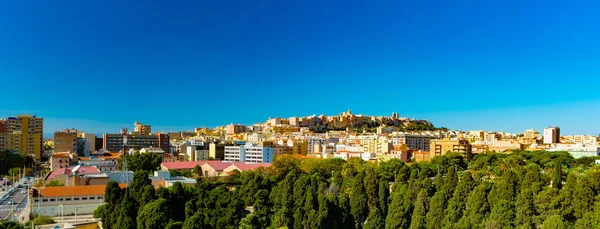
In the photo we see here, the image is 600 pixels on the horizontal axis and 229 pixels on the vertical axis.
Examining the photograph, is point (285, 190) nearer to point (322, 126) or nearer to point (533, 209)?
point (533, 209)

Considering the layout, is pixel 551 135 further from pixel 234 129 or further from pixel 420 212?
pixel 234 129

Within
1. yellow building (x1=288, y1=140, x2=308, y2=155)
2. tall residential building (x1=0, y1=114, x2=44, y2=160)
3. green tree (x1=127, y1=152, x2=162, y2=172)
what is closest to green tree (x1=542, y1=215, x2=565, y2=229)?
green tree (x1=127, y1=152, x2=162, y2=172)

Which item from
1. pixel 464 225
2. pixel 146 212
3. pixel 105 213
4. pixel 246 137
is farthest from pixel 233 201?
pixel 246 137

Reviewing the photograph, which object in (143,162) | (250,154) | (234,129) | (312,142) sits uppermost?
(234,129)

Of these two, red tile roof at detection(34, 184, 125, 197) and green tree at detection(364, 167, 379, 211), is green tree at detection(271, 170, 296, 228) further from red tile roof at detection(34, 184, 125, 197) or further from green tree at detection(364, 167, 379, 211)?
red tile roof at detection(34, 184, 125, 197)

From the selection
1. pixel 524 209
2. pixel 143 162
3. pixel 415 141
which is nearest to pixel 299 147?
pixel 415 141

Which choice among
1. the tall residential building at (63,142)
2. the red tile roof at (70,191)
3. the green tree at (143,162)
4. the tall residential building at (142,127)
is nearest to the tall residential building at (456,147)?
the green tree at (143,162)

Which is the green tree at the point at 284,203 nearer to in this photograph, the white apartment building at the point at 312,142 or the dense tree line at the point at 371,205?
the dense tree line at the point at 371,205
